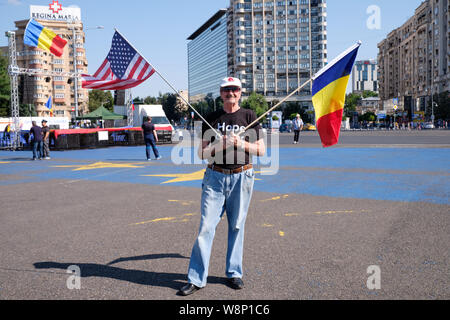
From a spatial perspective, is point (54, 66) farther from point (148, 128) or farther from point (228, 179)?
point (228, 179)

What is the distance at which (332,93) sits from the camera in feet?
17.0

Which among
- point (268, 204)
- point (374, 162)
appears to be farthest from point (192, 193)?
point (374, 162)

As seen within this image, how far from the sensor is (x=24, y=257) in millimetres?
4734

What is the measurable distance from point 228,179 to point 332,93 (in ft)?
6.81

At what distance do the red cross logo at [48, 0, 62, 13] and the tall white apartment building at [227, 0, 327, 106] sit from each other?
1867 inches

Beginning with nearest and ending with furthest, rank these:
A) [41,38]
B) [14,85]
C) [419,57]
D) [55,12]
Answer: [41,38]
[14,85]
[419,57]
[55,12]

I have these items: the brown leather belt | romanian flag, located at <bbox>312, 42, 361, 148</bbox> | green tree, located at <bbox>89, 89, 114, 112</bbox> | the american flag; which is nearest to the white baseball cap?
the brown leather belt

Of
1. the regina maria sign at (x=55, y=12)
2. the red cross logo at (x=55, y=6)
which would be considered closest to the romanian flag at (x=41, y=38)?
the regina maria sign at (x=55, y=12)

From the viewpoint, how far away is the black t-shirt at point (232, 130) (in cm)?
383

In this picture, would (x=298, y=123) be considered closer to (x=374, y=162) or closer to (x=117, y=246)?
(x=374, y=162)

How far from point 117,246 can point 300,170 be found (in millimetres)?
8486

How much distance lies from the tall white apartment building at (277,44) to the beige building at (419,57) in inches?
910

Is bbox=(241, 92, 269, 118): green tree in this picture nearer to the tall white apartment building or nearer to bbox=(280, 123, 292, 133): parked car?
the tall white apartment building

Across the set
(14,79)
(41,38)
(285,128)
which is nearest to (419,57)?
(285,128)
